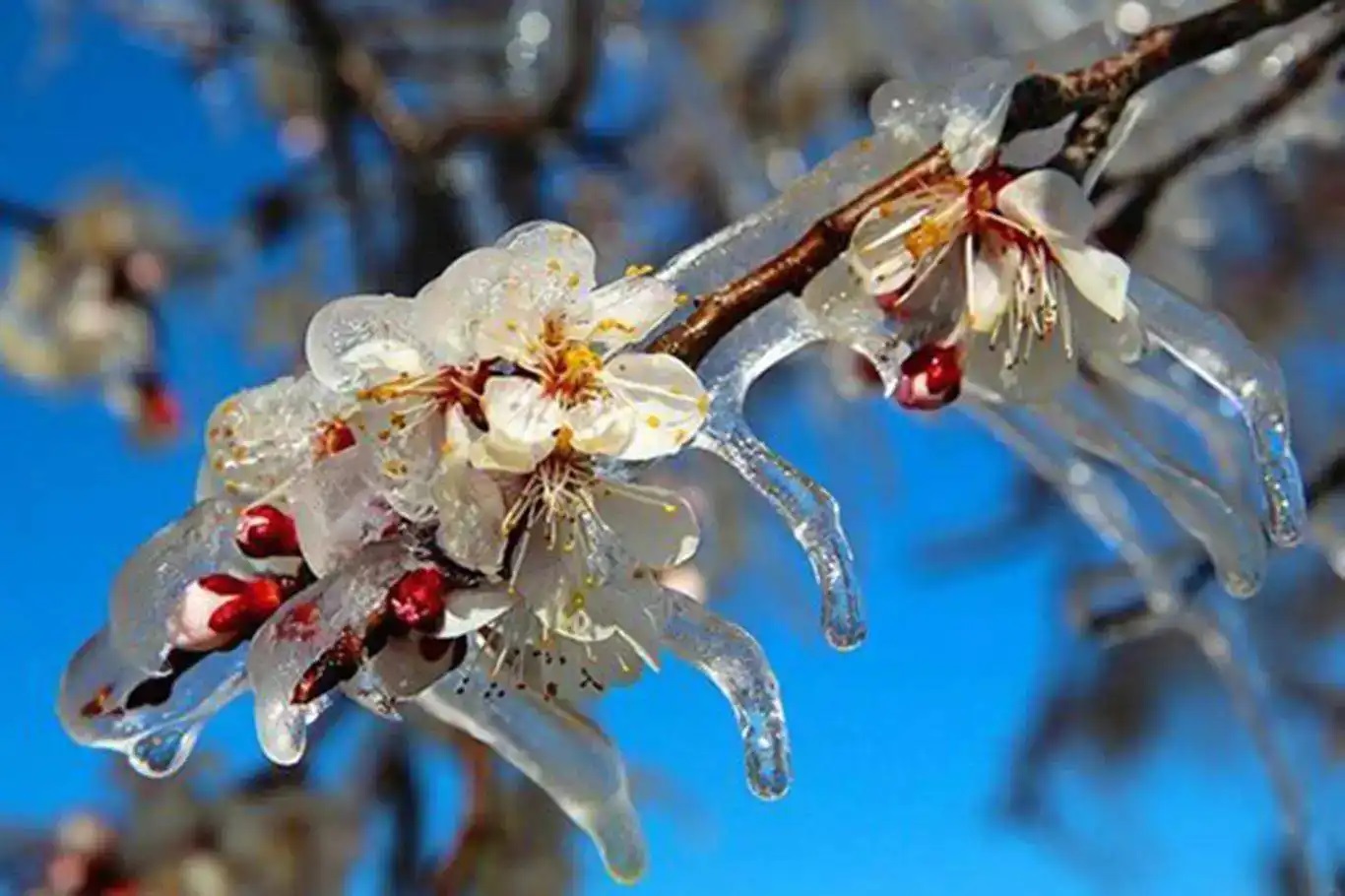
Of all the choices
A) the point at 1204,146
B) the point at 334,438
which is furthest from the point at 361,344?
the point at 1204,146

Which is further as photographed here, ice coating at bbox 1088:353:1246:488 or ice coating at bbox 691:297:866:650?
ice coating at bbox 1088:353:1246:488

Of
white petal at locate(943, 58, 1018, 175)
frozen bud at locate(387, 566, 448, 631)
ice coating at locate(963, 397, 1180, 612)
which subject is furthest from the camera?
ice coating at locate(963, 397, 1180, 612)

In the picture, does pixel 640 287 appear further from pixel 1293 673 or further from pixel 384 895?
pixel 1293 673

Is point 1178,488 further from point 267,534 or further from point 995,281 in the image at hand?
point 267,534

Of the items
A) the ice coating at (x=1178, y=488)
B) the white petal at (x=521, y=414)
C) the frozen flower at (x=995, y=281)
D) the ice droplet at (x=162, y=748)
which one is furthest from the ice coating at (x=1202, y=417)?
the ice droplet at (x=162, y=748)

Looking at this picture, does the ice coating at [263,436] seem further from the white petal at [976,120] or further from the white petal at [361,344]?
the white petal at [976,120]

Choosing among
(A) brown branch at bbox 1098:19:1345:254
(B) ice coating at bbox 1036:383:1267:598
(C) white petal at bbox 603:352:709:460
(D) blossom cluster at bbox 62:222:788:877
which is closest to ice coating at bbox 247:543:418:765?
(D) blossom cluster at bbox 62:222:788:877

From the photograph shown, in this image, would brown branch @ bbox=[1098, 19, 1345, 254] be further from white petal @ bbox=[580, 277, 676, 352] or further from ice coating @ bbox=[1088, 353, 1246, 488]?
white petal @ bbox=[580, 277, 676, 352]

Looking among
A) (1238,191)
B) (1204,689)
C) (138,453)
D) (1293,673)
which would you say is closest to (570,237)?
(138,453)
